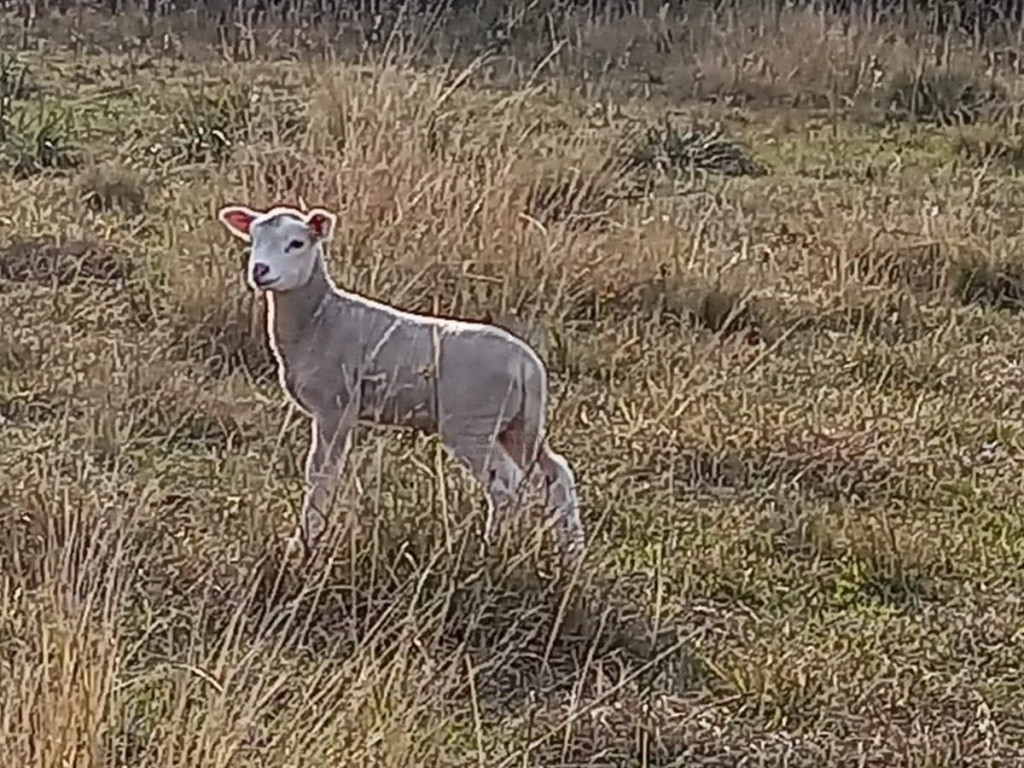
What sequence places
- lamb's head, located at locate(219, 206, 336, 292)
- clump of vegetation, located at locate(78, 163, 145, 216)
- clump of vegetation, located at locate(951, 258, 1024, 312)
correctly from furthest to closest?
clump of vegetation, located at locate(78, 163, 145, 216), clump of vegetation, located at locate(951, 258, 1024, 312), lamb's head, located at locate(219, 206, 336, 292)

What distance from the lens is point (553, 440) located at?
535 cm

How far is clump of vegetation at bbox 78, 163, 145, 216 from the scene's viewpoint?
7.77 m

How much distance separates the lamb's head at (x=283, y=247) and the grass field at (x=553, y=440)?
0.39 meters

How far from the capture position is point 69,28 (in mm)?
12852

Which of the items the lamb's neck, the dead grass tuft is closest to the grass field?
the dead grass tuft

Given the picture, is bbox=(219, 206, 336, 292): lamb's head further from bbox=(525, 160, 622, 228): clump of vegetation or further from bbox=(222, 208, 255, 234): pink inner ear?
bbox=(525, 160, 622, 228): clump of vegetation

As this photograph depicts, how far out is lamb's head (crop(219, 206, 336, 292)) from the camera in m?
4.33

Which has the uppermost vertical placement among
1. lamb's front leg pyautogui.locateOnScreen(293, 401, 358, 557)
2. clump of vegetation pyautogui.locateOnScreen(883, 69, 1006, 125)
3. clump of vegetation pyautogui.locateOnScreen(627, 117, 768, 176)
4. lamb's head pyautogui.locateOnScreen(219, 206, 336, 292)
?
lamb's head pyautogui.locateOnScreen(219, 206, 336, 292)

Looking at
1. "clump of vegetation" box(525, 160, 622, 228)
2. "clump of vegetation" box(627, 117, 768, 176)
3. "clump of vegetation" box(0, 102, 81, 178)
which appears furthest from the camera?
"clump of vegetation" box(627, 117, 768, 176)

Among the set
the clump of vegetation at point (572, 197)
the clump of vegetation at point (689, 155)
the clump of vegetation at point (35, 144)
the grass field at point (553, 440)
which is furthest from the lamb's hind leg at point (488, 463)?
the clump of vegetation at point (689, 155)

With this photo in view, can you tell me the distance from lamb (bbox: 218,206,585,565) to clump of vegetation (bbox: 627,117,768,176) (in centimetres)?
467

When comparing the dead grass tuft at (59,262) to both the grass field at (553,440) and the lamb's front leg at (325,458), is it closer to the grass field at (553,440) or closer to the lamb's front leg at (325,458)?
the grass field at (553,440)

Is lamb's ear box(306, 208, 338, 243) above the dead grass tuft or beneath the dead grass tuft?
above

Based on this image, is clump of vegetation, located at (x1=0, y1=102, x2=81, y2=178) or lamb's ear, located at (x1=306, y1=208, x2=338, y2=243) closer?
lamb's ear, located at (x1=306, y1=208, x2=338, y2=243)
